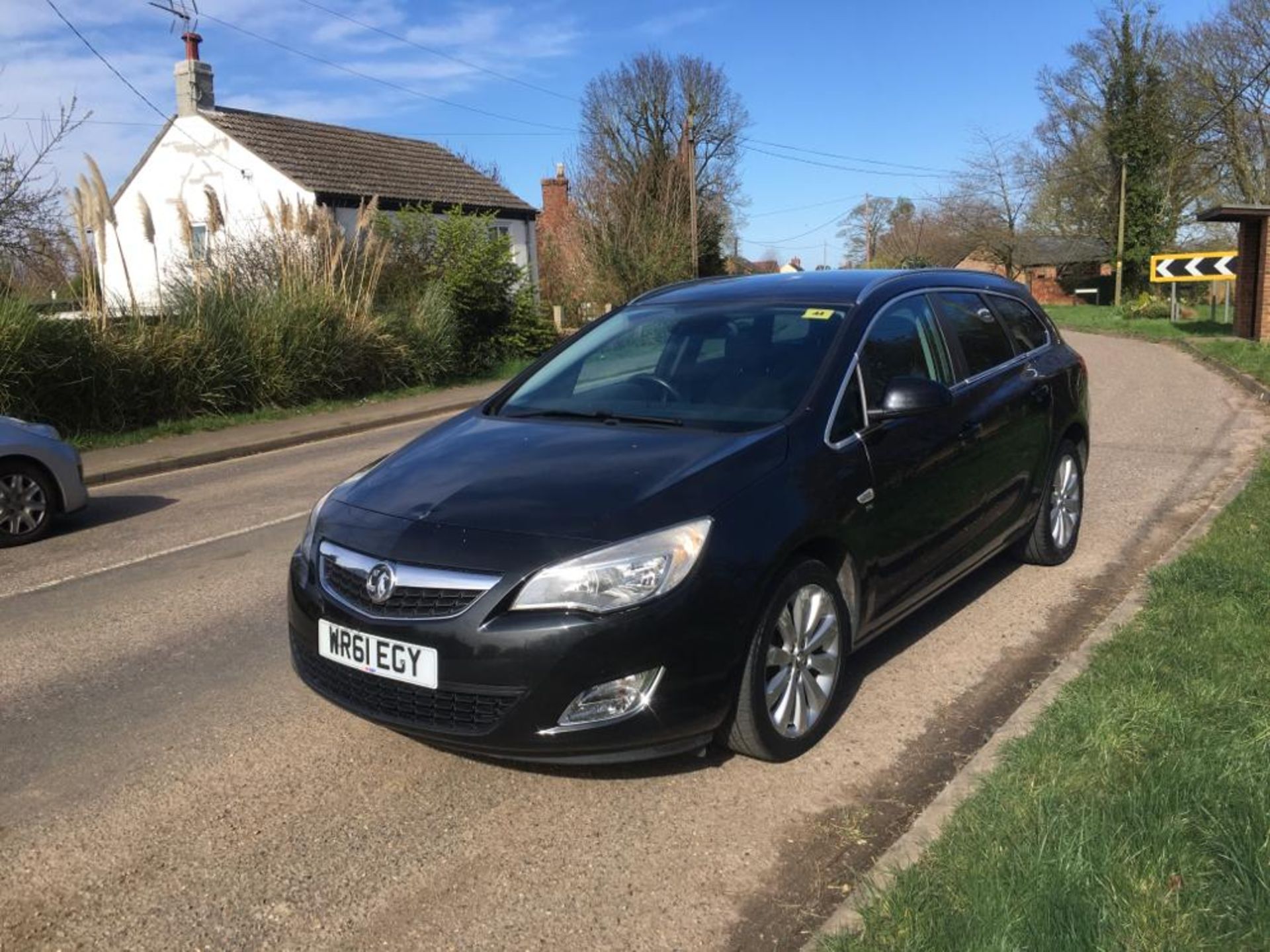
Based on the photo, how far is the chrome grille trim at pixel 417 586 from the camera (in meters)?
3.16

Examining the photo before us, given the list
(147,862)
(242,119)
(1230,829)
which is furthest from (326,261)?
(1230,829)

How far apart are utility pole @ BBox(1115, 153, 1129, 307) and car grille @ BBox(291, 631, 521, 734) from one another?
46.3 metres

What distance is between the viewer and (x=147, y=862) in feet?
10.4

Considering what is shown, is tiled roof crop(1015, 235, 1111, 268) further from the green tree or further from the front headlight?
the front headlight

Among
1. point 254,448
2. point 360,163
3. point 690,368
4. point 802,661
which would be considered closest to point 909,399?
point 690,368

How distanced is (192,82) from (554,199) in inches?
736

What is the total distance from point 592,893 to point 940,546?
7.63 feet

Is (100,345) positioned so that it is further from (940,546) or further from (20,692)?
(940,546)

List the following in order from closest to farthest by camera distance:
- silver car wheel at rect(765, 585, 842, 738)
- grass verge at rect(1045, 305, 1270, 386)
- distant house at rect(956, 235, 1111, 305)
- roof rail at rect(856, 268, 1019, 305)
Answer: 1. silver car wheel at rect(765, 585, 842, 738)
2. roof rail at rect(856, 268, 1019, 305)
3. grass verge at rect(1045, 305, 1270, 386)
4. distant house at rect(956, 235, 1111, 305)

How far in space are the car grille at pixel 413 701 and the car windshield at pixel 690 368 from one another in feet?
4.57

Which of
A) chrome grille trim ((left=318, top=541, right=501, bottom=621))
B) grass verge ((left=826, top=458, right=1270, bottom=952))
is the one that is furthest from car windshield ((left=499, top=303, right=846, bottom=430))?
grass verge ((left=826, top=458, right=1270, bottom=952))

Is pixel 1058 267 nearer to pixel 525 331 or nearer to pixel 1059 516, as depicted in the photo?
pixel 525 331

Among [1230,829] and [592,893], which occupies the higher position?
[1230,829]

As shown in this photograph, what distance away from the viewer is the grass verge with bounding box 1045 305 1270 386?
17.7 metres
